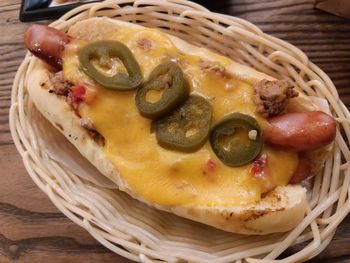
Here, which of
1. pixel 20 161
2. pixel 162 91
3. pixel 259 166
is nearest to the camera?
pixel 259 166

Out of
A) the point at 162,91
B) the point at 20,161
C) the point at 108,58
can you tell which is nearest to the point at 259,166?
the point at 162,91

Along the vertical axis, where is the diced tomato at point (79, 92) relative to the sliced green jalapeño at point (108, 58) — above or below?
below

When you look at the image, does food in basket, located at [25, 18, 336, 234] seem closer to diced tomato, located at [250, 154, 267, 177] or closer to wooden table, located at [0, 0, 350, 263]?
diced tomato, located at [250, 154, 267, 177]

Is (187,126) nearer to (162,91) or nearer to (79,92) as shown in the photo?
(162,91)

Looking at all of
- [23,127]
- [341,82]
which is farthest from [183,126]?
[341,82]

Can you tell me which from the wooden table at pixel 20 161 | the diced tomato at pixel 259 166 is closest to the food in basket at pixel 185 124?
the diced tomato at pixel 259 166

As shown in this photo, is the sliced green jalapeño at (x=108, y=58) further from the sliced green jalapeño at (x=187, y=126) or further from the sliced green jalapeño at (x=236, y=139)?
the sliced green jalapeño at (x=236, y=139)
